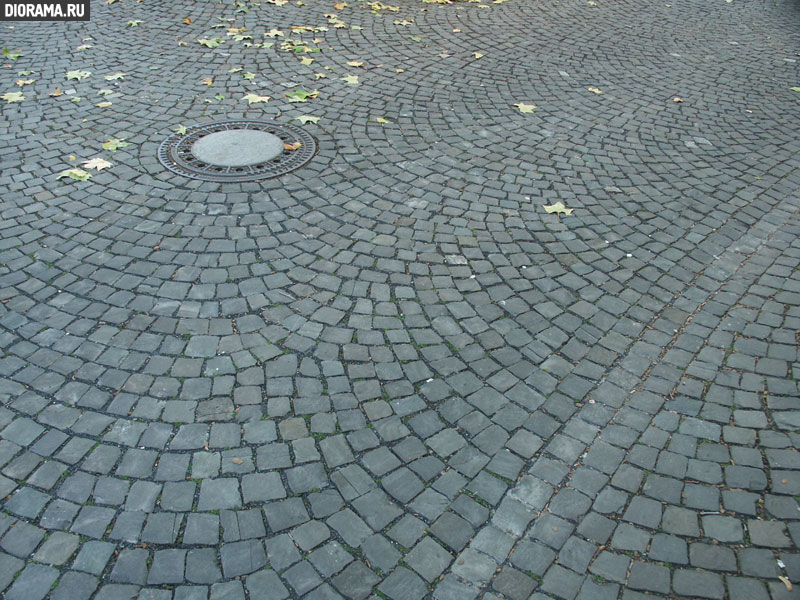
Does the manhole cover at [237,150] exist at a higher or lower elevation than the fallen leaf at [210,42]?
lower

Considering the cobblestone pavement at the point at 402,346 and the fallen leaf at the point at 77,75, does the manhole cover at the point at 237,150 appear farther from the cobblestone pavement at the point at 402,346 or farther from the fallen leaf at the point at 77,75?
the fallen leaf at the point at 77,75

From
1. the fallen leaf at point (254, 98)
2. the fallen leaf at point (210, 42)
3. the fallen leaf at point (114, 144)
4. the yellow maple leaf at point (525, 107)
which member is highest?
the yellow maple leaf at point (525, 107)

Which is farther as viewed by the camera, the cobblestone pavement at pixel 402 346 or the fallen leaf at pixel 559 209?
the fallen leaf at pixel 559 209

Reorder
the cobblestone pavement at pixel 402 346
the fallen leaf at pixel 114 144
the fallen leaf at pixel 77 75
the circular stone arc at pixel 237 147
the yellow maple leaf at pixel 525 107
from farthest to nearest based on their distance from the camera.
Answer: the fallen leaf at pixel 77 75, the yellow maple leaf at pixel 525 107, the fallen leaf at pixel 114 144, the circular stone arc at pixel 237 147, the cobblestone pavement at pixel 402 346

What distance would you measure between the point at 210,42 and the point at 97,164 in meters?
4.00

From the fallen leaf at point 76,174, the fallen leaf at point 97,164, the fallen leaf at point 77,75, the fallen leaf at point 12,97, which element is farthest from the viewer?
the fallen leaf at point 77,75

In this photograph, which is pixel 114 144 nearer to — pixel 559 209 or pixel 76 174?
pixel 76 174

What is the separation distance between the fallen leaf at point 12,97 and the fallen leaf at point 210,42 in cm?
271

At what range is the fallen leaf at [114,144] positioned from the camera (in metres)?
6.75

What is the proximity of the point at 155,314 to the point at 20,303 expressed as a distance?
102 centimetres

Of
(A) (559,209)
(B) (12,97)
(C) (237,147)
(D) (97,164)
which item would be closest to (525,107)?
(A) (559,209)

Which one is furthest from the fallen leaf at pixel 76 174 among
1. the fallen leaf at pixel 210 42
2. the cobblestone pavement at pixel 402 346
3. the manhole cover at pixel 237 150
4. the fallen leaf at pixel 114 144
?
the fallen leaf at pixel 210 42

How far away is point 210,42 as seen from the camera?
9.56 m

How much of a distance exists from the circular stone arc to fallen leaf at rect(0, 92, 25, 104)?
8.79 feet
